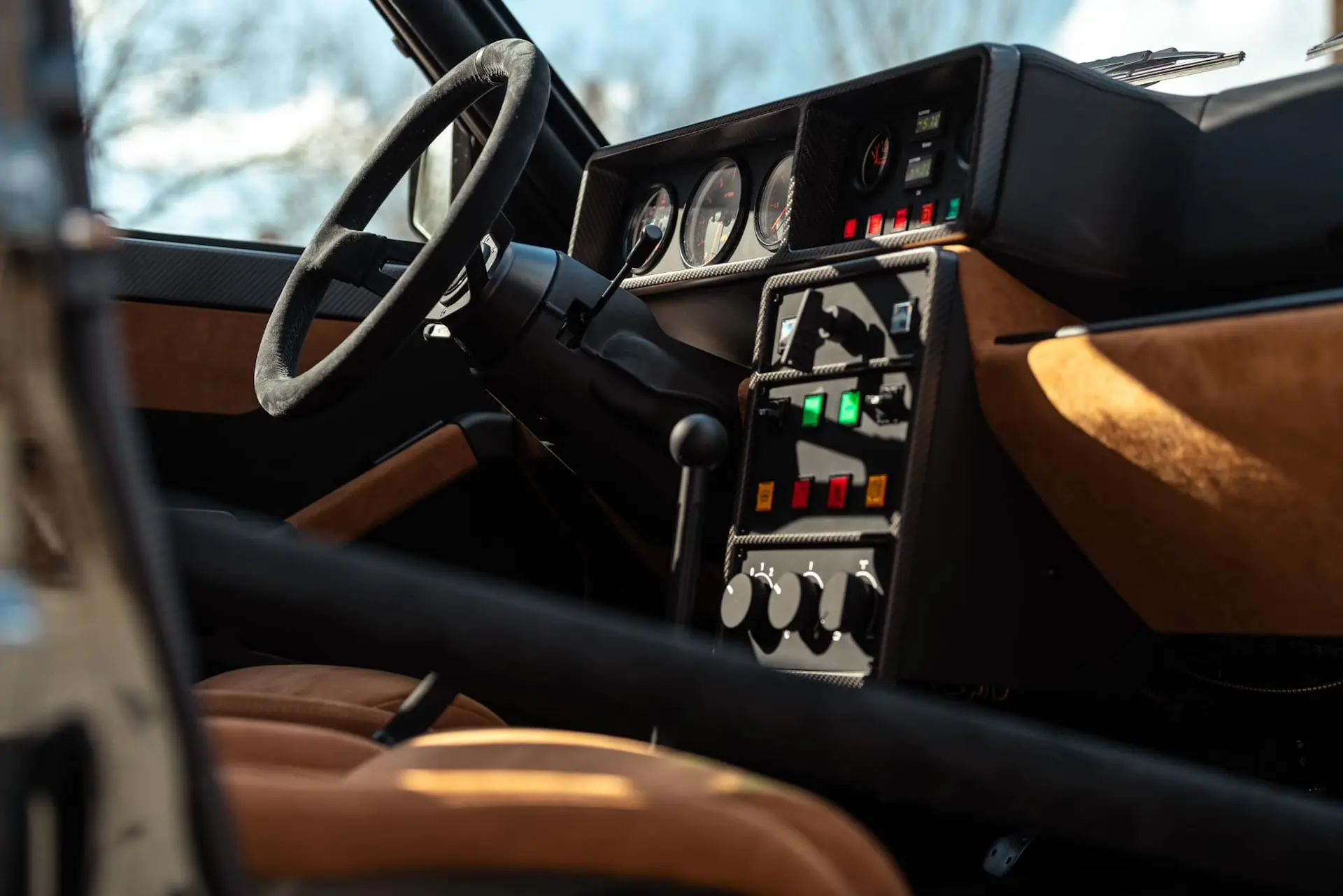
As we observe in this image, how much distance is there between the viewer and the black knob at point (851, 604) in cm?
137

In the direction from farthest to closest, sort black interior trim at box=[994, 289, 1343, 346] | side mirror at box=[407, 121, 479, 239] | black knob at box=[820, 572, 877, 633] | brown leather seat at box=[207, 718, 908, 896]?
side mirror at box=[407, 121, 479, 239] < black knob at box=[820, 572, 877, 633] < black interior trim at box=[994, 289, 1343, 346] < brown leather seat at box=[207, 718, 908, 896]

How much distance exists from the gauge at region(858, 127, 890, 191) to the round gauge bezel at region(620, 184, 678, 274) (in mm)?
327

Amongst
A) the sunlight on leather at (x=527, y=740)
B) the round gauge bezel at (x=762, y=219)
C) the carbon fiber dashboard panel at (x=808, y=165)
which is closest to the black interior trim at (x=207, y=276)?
the carbon fiber dashboard panel at (x=808, y=165)

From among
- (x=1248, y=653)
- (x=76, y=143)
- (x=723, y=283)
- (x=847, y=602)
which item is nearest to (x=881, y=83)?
(x=723, y=283)

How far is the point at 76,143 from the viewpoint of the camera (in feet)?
1.30

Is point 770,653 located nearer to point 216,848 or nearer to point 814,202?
point 814,202

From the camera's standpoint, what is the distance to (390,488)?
212 centimetres

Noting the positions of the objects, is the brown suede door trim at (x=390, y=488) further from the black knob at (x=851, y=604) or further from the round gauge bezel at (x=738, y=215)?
the black knob at (x=851, y=604)

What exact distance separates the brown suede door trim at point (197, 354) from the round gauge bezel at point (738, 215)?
570 mm

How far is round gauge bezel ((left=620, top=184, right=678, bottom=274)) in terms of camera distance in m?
1.90

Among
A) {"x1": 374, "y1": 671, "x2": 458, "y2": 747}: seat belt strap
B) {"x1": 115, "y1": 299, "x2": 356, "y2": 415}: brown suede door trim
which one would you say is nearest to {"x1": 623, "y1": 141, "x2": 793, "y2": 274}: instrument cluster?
{"x1": 115, "y1": 299, "x2": 356, "y2": 415}: brown suede door trim

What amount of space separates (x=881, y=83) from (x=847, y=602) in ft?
1.90

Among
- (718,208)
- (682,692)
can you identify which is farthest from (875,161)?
(682,692)

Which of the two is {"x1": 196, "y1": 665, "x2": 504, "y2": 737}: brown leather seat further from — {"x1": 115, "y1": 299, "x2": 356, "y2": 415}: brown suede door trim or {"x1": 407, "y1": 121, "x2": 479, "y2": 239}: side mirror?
{"x1": 407, "y1": 121, "x2": 479, "y2": 239}: side mirror
